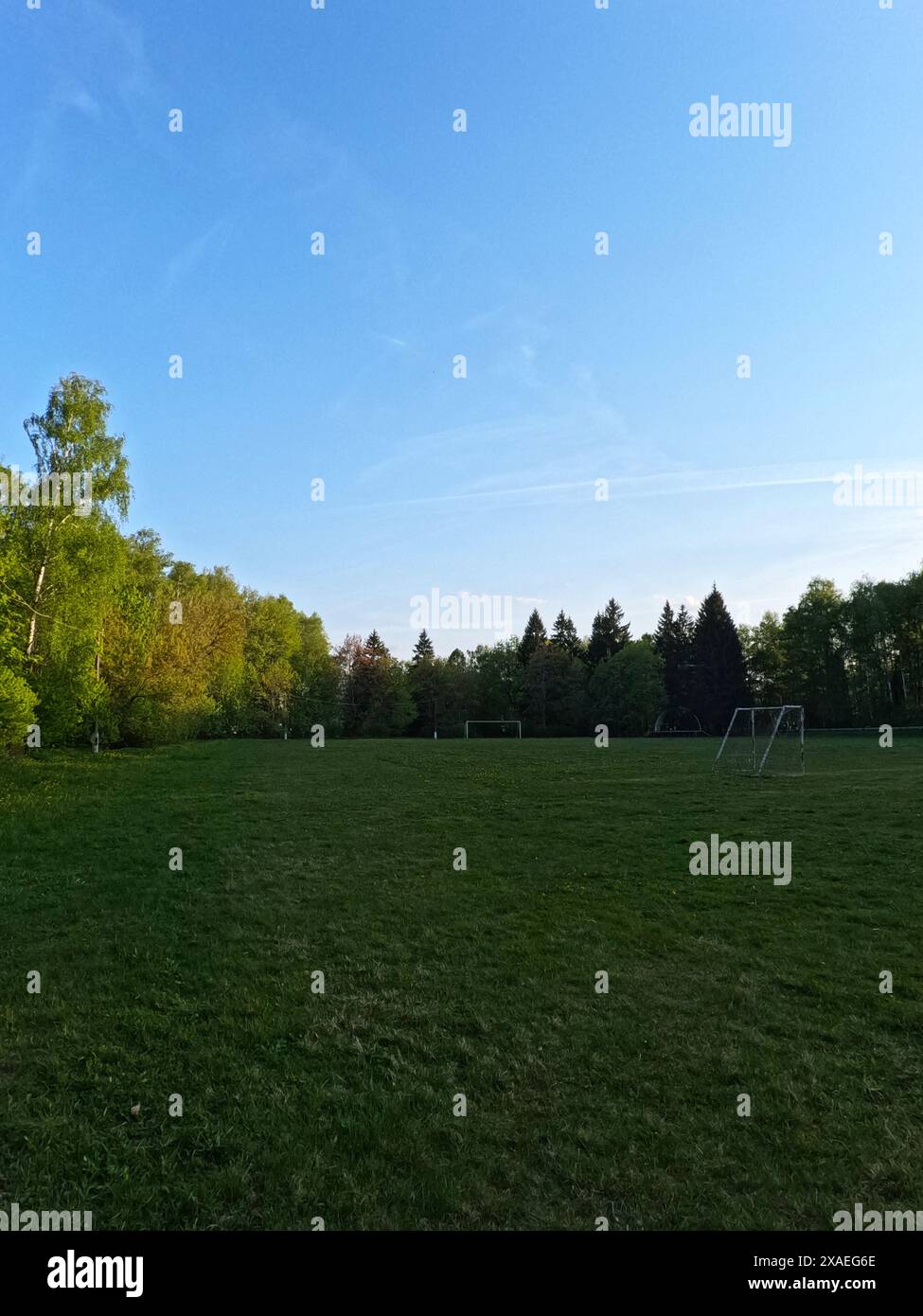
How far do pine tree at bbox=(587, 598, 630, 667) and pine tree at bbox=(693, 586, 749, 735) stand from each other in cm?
1579

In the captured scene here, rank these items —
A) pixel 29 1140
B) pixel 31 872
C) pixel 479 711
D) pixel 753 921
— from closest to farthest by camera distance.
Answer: pixel 29 1140, pixel 753 921, pixel 31 872, pixel 479 711

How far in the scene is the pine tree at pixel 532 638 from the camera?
9562 cm

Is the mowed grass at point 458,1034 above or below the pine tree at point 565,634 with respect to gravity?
below

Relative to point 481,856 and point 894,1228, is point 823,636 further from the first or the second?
point 894,1228

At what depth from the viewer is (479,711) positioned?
9112 centimetres

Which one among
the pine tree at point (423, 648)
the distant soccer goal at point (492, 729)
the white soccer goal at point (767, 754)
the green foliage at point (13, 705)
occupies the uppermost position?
the pine tree at point (423, 648)

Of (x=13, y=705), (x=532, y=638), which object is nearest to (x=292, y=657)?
(x=532, y=638)

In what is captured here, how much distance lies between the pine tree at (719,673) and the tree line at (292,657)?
0.22 meters

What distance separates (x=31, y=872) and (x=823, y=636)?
81.4 m

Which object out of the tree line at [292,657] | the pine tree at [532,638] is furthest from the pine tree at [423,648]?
the pine tree at [532,638]

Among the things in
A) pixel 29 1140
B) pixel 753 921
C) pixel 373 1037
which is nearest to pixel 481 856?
pixel 753 921

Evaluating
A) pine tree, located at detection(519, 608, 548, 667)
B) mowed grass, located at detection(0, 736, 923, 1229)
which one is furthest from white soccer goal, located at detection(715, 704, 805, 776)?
pine tree, located at detection(519, 608, 548, 667)

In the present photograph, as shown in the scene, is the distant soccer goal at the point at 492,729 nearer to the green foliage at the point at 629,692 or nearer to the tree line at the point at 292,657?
the tree line at the point at 292,657

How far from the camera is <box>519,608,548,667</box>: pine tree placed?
314 ft
